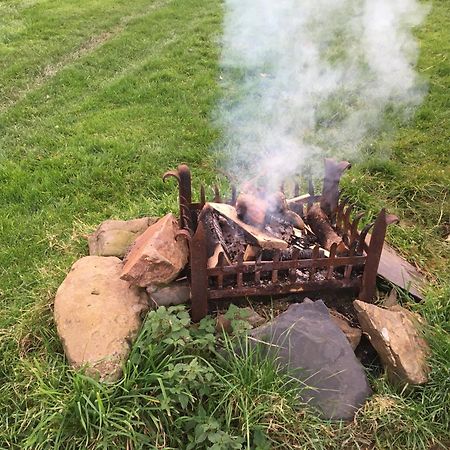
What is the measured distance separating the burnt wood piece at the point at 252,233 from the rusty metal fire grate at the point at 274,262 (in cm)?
1

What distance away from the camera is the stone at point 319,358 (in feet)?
8.85

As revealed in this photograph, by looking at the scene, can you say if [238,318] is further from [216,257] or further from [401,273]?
[401,273]

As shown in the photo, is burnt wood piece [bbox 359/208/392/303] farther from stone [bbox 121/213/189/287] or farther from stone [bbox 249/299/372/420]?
stone [bbox 121/213/189/287]

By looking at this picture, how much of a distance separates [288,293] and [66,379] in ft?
4.24

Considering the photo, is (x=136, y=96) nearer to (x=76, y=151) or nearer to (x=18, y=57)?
(x=76, y=151)

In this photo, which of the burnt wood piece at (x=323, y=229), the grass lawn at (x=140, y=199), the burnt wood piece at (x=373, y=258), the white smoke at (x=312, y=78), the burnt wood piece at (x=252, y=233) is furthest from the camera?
the white smoke at (x=312, y=78)

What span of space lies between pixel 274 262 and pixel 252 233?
22cm

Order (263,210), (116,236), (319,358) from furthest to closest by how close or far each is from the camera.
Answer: (116,236) → (263,210) → (319,358)

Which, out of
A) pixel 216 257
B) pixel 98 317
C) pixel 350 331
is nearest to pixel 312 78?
pixel 216 257

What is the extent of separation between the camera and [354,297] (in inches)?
127

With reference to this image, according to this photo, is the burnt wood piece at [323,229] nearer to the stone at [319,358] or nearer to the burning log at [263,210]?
the burning log at [263,210]

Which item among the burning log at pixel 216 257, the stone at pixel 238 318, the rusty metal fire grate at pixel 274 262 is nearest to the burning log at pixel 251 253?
the rusty metal fire grate at pixel 274 262

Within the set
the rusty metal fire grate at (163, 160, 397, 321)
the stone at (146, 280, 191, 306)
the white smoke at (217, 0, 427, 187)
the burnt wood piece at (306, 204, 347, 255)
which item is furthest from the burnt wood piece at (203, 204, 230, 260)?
the white smoke at (217, 0, 427, 187)

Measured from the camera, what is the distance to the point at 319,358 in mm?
2758
